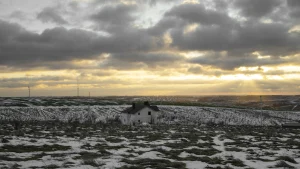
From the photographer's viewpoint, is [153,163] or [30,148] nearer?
[153,163]

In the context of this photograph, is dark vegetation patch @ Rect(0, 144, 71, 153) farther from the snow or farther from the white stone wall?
the white stone wall

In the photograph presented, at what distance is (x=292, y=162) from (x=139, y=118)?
4566 centimetres

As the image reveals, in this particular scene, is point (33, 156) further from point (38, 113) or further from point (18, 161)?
point (38, 113)

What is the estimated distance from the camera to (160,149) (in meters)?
23.9

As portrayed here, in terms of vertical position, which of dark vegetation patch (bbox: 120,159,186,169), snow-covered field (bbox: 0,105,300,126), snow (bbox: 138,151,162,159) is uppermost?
dark vegetation patch (bbox: 120,159,186,169)

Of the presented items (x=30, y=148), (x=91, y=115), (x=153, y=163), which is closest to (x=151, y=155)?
(x=153, y=163)

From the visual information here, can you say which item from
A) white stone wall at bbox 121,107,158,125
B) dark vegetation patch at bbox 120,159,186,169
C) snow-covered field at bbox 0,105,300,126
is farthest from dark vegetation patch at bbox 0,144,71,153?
snow-covered field at bbox 0,105,300,126

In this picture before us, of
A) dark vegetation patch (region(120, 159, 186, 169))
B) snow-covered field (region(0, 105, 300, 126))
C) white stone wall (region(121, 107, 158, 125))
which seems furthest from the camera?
snow-covered field (region(0, 105, 300, 126))

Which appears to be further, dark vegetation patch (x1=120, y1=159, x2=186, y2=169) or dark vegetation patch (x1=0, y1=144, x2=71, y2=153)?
dark vegetation patch (x1=0, y1=144, x2=71, y2=153)

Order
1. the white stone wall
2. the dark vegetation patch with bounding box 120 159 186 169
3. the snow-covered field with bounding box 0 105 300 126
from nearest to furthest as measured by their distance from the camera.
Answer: the dark vegetation patch with bounding box 120 159 186 169 < the white stone wall < the snow-covered field with bounding box 0 105 300 126

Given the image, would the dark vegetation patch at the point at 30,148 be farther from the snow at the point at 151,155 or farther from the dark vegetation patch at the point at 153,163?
the dark vegetation patch at the point at 153,163

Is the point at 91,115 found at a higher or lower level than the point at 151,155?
lower

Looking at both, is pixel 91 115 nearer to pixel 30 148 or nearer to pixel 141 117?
pixel 141 117

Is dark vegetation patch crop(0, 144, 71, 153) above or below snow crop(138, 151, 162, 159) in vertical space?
above
